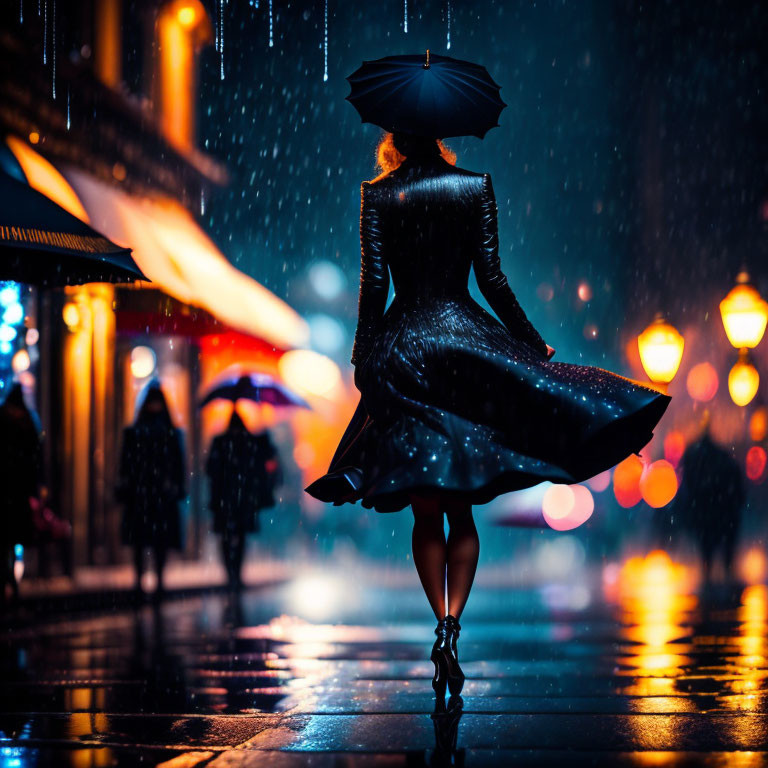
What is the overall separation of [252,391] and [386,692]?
9.86 meters

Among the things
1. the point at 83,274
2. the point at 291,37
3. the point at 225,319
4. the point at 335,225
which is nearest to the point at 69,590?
the point at 225,319

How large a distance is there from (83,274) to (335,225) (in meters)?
34.8

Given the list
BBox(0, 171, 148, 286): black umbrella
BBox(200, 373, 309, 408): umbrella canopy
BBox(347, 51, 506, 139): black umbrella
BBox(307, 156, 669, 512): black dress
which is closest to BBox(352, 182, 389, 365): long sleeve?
BBox(307, 156, 669, 512): black dress

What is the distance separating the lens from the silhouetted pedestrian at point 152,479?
12.3 metres

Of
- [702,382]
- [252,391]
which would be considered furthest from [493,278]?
[702,382]

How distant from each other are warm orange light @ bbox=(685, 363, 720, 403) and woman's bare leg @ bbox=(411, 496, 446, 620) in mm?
30248

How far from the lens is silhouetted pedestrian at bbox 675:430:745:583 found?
48.7ft

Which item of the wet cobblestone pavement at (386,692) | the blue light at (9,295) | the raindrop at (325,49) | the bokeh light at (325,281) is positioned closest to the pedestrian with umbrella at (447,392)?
the wet cobblestone pavement at (386,692)

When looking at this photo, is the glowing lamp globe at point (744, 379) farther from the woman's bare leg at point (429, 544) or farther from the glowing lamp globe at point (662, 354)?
the woman's bare leg at point (429, 544)

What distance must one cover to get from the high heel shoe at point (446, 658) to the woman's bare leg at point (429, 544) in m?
0.18

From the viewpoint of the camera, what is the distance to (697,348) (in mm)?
35531

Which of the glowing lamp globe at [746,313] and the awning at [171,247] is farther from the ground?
the awning at [171,247]

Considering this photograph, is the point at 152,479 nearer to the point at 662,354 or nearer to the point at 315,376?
the point at 662,354

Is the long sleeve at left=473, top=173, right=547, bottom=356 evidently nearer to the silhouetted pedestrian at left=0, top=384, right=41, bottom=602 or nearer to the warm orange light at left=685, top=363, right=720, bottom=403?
the silhouetted pedestrian at left=0, top=384, right=41, bottom=602
